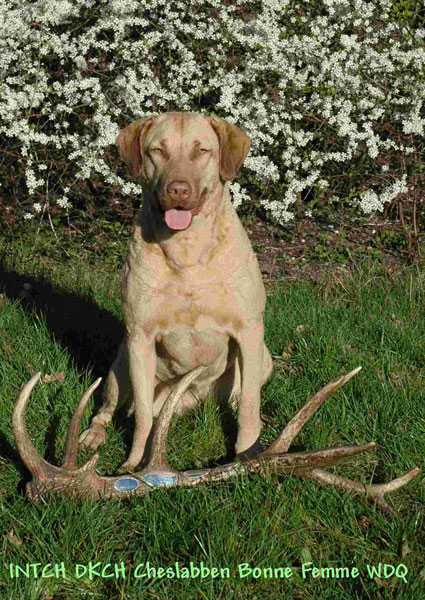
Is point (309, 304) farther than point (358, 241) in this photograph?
No

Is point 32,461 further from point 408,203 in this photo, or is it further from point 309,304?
point 408,203

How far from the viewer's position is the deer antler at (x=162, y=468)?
2.99 meters

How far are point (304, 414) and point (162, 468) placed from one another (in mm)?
557

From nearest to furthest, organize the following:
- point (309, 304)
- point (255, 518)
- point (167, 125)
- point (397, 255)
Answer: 1. point (255, 518)
2. point (167, 125)
3. point (309, 304)
4. point (397, 255)

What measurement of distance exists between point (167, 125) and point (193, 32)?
2939 mm

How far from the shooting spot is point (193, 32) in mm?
6234

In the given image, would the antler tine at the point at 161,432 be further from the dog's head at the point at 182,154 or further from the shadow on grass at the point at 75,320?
the shadow on grass at the point at 75,320

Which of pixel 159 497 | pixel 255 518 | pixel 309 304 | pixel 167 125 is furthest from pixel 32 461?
pixel 309 304

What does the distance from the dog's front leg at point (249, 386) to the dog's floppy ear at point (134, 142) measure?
0.83 metres

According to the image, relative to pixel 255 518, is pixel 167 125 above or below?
above

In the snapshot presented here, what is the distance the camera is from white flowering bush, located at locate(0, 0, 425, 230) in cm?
621

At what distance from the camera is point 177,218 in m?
3.43

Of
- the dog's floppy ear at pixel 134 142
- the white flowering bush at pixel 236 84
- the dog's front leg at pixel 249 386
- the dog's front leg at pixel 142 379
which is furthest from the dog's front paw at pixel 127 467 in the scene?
the white flowering bush at pixel 236 84

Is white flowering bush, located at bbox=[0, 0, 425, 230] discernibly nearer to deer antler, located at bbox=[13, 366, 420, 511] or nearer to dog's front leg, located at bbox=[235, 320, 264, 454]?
dog's front leg, located at bbox=[235, 320, 264, 454]
